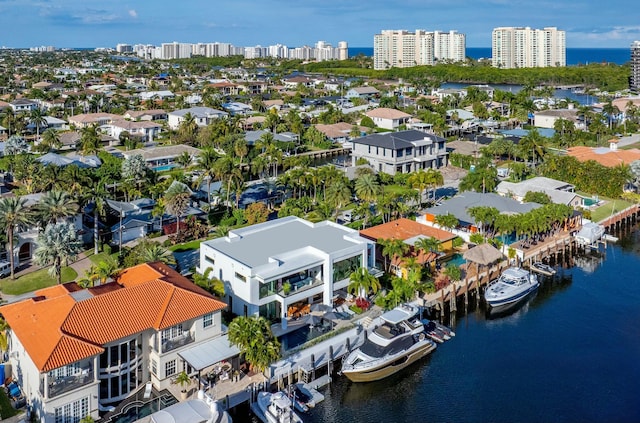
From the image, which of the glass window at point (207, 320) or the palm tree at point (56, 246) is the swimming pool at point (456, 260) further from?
the palm tree at point (56, 246)

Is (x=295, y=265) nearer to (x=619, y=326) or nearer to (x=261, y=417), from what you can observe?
(x=261, y=417)

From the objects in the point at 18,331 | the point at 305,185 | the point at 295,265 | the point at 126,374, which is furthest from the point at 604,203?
the point at 18,331

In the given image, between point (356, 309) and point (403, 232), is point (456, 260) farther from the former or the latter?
point (356, 309)

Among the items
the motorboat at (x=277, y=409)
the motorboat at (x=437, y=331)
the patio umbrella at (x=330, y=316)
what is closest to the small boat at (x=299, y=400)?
the motorboat at (x=277, y=409)

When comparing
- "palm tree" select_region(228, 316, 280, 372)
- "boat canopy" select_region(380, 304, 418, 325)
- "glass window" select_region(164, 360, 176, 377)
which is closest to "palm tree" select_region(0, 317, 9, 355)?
"glass window" select_region(164, 360, 176, 377)

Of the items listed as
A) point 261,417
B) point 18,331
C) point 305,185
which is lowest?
point 261,417

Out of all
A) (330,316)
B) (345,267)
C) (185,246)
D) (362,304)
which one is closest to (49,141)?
(185,246)
